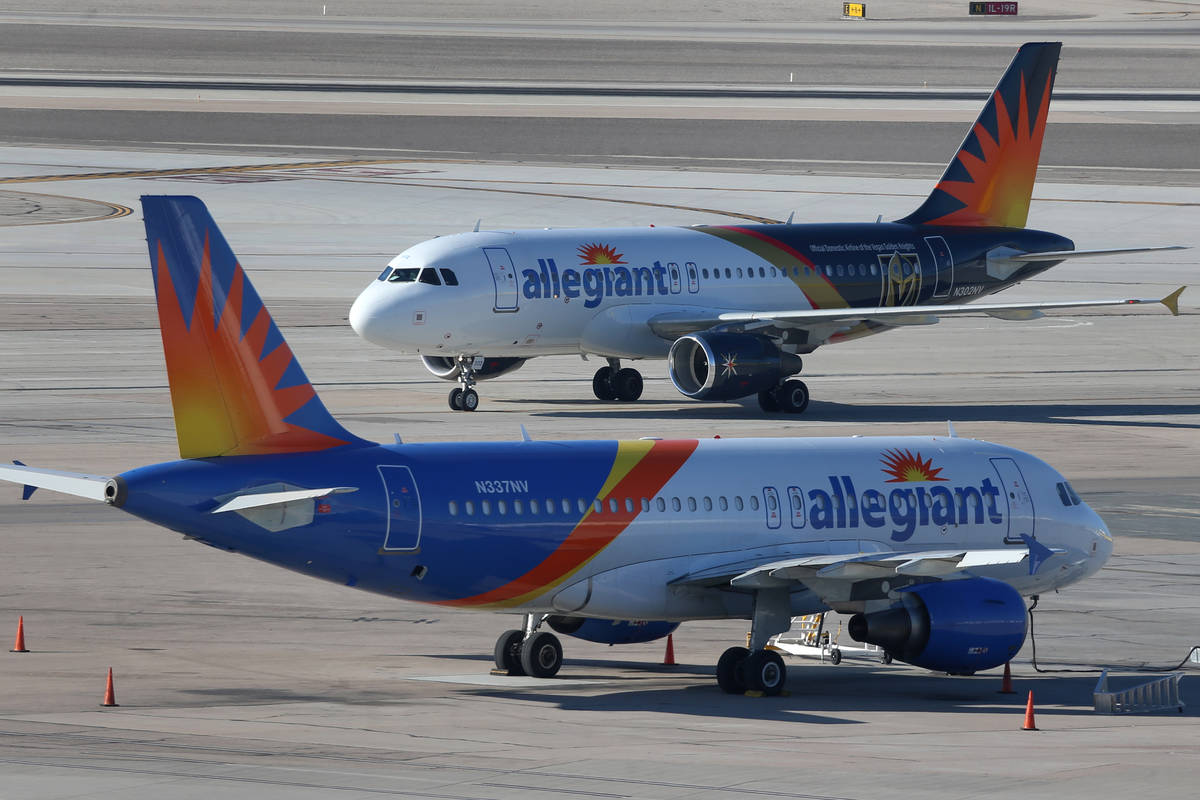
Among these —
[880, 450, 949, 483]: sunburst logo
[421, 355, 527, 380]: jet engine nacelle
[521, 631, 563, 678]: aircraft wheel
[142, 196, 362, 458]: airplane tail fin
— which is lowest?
[521, 631, 563, 678]: aircraft wheel

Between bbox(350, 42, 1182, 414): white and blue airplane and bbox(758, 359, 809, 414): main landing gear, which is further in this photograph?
bbox(758, 359, 809, 414): main landing gear

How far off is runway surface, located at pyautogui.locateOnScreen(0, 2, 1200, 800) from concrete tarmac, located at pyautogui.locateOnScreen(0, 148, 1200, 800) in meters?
0.10

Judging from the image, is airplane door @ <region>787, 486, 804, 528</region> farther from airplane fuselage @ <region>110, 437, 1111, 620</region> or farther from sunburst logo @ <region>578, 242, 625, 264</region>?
sunburst logo @ <region>578, 242, 625, 264</region>

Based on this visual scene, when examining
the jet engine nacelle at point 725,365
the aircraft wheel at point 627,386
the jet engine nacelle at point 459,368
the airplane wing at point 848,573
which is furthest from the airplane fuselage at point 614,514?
the jet engine nacelle at point 459,368

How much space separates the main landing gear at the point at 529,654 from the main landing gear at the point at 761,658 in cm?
248

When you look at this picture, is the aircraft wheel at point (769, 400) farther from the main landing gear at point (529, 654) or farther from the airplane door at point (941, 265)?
the main landing gear at point (529, 654)

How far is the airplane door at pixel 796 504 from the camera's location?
30.8m

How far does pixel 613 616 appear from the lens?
2953 centimetres

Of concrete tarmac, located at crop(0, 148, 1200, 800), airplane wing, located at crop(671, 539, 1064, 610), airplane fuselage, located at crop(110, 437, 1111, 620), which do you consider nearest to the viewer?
concrete tarmac, located at crop(0, 148, 1200, 800)

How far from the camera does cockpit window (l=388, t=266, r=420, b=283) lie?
55.5 meters

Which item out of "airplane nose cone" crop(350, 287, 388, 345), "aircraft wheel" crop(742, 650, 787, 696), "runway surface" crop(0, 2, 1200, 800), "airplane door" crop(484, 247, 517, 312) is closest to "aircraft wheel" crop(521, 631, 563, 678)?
"runway surface" crop(0, 2, 1200, 800)

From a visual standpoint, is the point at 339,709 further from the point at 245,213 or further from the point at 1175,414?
the point at 245,213

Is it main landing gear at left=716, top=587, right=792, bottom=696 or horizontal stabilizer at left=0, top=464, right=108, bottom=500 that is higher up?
horizontal stabilizer at left=0, top=464, right=108, bottom=500

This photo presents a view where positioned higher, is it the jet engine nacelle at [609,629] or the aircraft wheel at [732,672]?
the jet engine nacelle at [609,629]
